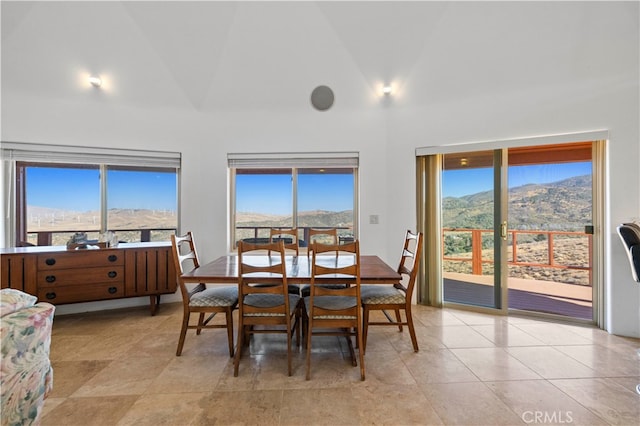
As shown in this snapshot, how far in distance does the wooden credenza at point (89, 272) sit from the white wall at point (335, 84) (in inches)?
22.0

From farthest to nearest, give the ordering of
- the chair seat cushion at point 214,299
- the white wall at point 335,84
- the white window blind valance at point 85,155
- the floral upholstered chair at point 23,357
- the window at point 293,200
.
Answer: the window at point 293,200 → the white window blind valance at point 85,155 → the white wall at point 335,84 → the chair seat cushion at point 214,299 → the floral upholstered chair at point 23,357

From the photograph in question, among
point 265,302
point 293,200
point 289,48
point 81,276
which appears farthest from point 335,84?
point 81,276

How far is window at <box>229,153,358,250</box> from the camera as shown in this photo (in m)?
3.89

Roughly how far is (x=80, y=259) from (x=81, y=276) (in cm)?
18

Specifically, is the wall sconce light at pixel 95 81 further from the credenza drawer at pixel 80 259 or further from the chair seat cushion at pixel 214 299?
the chair seat cushion at pixel 214 299

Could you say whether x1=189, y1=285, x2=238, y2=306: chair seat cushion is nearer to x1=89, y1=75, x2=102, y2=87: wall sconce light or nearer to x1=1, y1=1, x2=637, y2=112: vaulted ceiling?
x1=1, y1=1, x2=637, y2=112: vaulted ceiling

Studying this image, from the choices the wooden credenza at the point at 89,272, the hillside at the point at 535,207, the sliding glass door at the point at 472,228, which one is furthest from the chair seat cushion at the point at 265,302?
the hillside at the point at 535,207

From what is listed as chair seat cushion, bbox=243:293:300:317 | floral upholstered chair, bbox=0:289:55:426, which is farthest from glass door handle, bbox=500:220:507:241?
floral upholstered chair, bbox=0:289:55:426

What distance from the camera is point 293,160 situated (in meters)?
3.69

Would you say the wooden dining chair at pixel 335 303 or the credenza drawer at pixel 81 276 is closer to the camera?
the wooden dining chair at pixel 335 303

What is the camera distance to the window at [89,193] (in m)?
3.20

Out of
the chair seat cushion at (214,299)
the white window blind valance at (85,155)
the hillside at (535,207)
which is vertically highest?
the white window blind valance at (85,155)

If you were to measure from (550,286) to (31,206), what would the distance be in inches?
267

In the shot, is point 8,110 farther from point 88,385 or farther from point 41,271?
point 88,385
